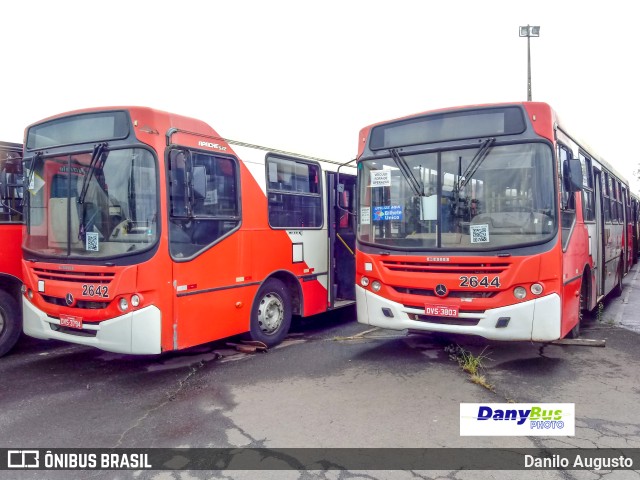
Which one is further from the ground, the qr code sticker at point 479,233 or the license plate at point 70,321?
the qr code sticker at point 479,233

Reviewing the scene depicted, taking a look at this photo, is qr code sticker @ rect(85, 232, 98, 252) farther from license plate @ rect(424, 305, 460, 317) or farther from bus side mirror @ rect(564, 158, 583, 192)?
bus side mirror @ rect(564, 158, 583, 192)

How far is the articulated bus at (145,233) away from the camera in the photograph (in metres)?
5.70

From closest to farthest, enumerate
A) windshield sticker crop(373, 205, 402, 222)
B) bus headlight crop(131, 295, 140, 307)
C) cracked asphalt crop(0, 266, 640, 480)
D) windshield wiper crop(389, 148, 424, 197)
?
cracked asphalt crop(0, 266, 640, 480) < bus headlight crop(131, 295, 140, 307) < windshield wiper crop(389, 148, 424, 197) < windshield sticker crop(373, 205, 402, 222)

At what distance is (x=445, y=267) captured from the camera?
19.8ft

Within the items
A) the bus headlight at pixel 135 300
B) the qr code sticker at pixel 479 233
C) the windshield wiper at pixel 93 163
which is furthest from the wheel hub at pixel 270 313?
the qr code sticker at pixel 479 233

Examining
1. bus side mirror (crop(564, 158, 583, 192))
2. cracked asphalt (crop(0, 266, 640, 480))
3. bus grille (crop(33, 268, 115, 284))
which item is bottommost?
cracked asphalt (crop(0, 266, 640, 480))

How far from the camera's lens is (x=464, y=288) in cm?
594

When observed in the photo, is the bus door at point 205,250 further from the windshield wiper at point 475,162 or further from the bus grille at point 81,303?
the windshield wiper at point 475,162

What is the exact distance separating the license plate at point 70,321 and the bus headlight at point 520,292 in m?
4.81

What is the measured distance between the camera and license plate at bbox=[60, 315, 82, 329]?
590cm

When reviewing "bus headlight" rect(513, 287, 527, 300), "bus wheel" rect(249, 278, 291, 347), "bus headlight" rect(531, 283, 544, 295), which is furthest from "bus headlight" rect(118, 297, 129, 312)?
"bus headlight" rect(531, 283, 544, 295)

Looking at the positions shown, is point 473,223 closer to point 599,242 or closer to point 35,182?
point 599,242

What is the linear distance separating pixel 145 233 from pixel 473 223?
3.64m

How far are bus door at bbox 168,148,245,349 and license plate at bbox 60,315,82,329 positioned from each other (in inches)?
42.3
